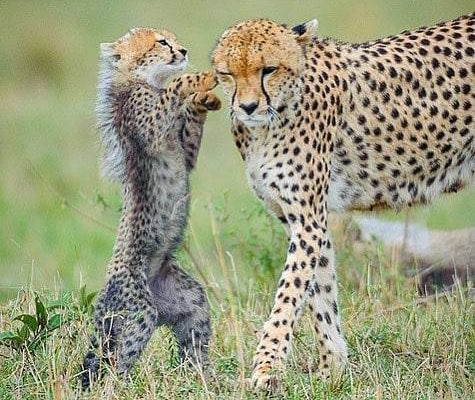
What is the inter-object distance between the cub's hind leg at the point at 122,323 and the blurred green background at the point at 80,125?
4.89 ft

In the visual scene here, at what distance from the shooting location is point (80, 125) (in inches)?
473

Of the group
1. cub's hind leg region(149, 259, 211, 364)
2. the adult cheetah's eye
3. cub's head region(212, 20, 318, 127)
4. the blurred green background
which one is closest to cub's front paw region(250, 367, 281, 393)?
cub's hind leg region(149, 259, 211, 364)

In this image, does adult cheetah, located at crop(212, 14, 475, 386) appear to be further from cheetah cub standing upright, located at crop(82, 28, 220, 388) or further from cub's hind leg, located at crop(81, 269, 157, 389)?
cub's hind leg, located at crop(81, 269, 157, 389)

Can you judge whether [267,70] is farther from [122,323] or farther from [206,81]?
[122,323]

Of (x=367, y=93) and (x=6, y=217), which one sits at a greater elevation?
(x=367, y=93)

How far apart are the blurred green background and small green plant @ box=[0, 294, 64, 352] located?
1636 mm

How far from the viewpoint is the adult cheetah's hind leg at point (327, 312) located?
5.99m

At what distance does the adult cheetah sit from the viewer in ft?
18.9

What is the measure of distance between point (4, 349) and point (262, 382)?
1.04 meters

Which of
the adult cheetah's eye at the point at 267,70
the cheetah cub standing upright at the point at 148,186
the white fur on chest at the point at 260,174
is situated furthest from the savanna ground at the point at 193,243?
the adult cheetah's eye at the point at 267,70

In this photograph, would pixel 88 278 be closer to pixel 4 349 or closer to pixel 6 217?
pixel 6 217

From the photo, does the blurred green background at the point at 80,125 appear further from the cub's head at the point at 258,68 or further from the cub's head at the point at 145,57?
the cub's head at the point at 258,68

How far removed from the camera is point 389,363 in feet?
19.7

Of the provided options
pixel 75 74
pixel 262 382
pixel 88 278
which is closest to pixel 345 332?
pixel 262 382
